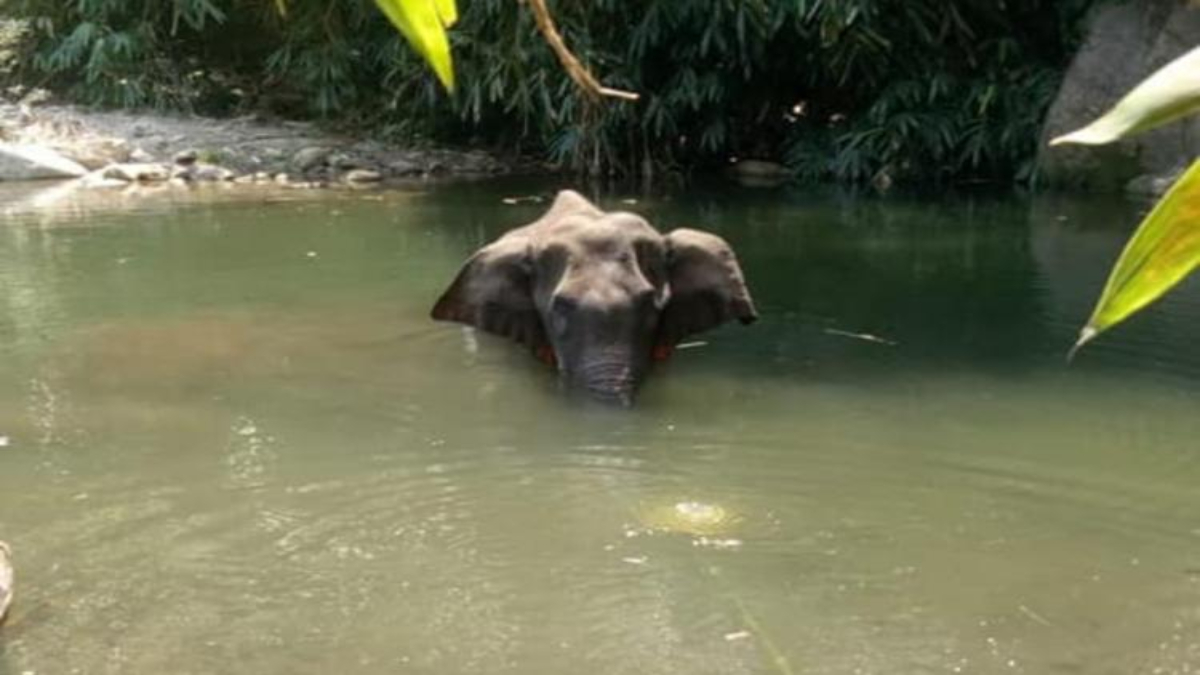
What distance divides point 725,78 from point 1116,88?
302cm

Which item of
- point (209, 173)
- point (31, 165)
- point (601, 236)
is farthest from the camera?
point (209, 173)

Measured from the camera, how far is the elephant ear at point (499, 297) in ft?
20.5

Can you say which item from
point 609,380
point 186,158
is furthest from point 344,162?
point 609,380

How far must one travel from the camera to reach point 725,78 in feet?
44.2

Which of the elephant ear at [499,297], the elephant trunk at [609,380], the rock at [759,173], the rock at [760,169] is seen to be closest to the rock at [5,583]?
the elephant trunk at [609,380]

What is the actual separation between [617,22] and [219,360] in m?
7.99

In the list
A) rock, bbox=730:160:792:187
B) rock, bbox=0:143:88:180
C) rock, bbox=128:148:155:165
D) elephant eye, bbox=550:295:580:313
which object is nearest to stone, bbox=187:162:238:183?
rock, bbox=128:148:155:165

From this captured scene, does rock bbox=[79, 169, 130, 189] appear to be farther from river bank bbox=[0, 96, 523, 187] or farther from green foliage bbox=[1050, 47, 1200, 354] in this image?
green foliage bbox=[1050, 47, 1200, 354]

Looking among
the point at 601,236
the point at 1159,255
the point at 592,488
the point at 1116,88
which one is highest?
the point at 1159,255

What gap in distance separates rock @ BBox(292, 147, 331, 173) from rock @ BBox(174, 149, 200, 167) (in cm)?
82

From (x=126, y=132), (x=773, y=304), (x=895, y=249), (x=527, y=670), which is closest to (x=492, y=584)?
(x=527, y=670)

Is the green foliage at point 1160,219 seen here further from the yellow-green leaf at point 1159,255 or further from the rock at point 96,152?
the rock at point 96,152

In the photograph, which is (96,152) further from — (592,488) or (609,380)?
(592,488)

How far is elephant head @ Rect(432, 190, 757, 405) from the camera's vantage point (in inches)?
224
